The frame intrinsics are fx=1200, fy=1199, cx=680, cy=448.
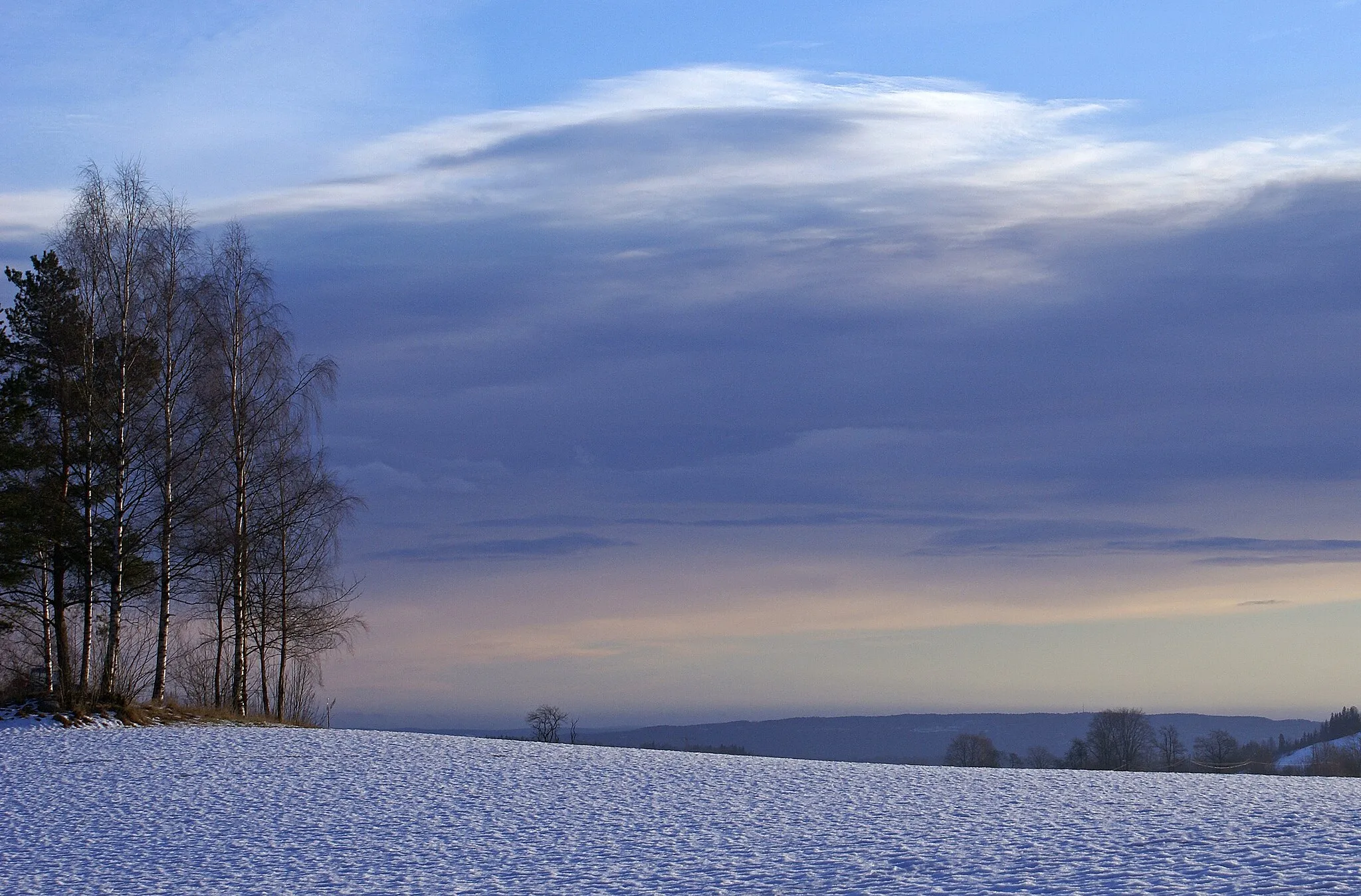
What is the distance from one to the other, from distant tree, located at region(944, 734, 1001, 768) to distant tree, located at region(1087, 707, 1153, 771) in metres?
6.96

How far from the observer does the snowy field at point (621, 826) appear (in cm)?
1247

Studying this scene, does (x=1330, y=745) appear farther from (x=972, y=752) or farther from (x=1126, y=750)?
(x=972, y=752)

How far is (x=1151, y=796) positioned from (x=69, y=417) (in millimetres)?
24737

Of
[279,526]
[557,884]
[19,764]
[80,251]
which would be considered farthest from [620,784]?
[80,251]

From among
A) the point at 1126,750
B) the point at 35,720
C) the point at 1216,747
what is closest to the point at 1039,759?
the point at 1126,750

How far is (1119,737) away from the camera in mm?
82625

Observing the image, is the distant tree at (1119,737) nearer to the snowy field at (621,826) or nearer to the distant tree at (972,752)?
the distant tree at (972,752)

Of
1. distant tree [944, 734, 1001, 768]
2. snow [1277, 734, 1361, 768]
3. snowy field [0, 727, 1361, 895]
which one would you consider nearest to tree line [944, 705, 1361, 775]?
distant tree [944, 734, 1001, 768]

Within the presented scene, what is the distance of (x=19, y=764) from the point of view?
2162cm

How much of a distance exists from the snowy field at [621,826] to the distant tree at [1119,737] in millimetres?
59372

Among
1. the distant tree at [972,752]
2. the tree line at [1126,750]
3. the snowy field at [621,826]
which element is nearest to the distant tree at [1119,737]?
the tree line at [1126,750]

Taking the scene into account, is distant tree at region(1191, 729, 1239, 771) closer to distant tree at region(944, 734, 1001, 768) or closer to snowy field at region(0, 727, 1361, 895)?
distant tree at region(944, 734, 1001, 768)

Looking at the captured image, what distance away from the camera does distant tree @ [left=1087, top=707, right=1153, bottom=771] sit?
77562mm

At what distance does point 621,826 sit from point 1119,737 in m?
74.8
